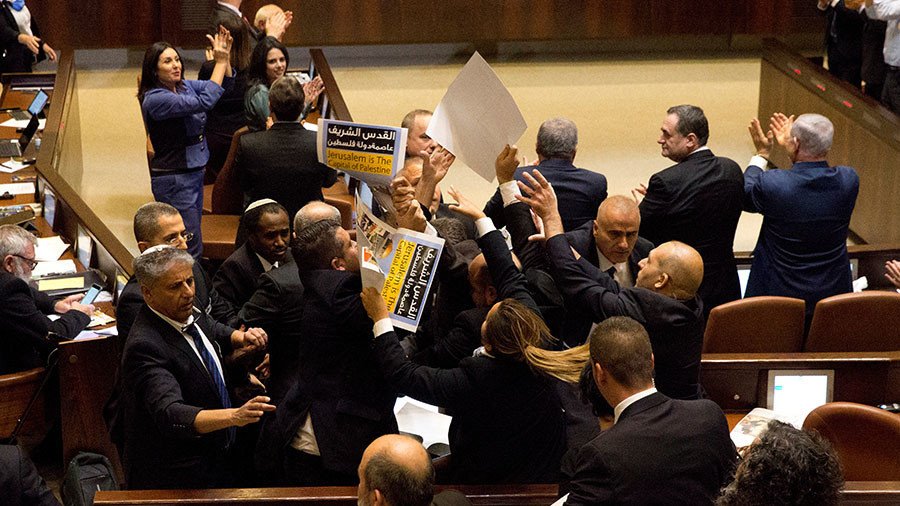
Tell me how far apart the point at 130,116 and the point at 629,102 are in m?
4.73

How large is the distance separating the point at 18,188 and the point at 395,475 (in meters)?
5.17

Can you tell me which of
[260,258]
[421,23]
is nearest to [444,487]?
[260,258]

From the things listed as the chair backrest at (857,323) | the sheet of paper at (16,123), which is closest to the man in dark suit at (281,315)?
the chair backrest at (857,323)

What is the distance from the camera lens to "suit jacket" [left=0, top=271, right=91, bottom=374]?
16.1 ft

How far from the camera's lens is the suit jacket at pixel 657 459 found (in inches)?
120

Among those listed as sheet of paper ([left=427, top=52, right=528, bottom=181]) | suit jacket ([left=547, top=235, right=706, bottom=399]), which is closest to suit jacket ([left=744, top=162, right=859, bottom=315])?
suit jacket ([left=547, top=235, right=706, bottom=399])

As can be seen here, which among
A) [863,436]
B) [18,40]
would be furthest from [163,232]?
[18,40]

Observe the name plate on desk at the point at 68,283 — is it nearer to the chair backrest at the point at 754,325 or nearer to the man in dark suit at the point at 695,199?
the man in dark suit at the point at 695,199

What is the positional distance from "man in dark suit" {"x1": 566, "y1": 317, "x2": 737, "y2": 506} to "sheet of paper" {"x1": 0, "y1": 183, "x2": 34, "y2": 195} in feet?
16.8

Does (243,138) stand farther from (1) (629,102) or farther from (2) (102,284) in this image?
(1) (629,102)

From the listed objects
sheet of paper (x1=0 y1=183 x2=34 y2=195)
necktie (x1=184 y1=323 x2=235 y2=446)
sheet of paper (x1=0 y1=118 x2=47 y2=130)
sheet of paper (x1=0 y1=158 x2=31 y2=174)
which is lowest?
sheet of paper (x1=0 y1=183 x2=34 y2=195)

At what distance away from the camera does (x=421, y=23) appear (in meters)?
12.0

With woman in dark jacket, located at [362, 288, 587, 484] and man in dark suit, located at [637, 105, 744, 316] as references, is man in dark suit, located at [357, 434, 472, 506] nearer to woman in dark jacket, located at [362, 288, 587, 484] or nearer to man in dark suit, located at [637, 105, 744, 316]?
woman in dark jacket, located at [362, 288, 587, 484]

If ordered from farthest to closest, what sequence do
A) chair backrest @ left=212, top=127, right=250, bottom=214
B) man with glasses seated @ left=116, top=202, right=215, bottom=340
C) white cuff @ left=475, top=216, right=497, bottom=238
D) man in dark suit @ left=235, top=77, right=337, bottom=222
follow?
1. chair backrest @ left=212, top=127, right=250, bottom=214
2. man in dark suit @ left=235, top=77, right=337, bottom=222
3. man with glasses seated @ left=116, top=202, right=215, bottom=340
4. white cuff @ left=475, top=216, right=497, bottom=238
